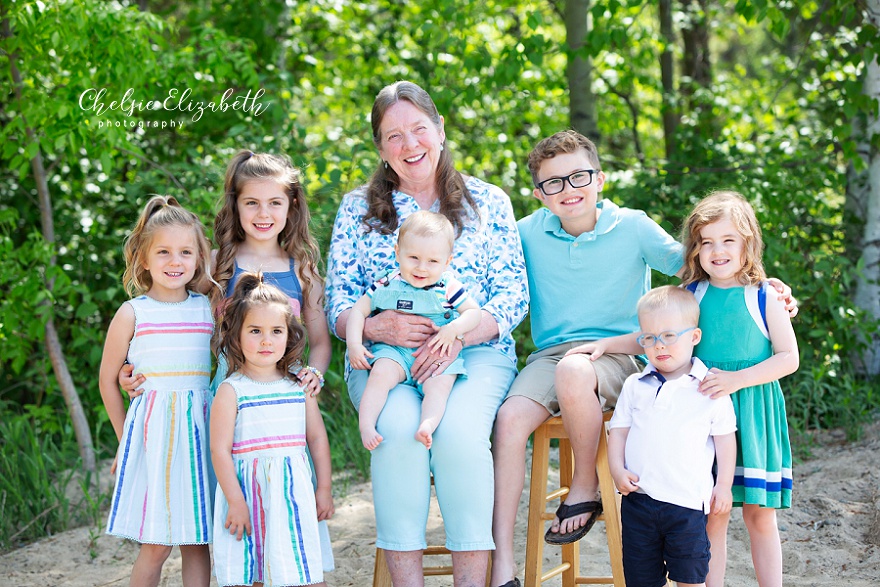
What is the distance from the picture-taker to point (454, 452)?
7.84ft

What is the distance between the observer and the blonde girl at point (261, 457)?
91.1 inches

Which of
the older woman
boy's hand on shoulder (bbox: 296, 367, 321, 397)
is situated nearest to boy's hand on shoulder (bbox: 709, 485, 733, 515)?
the older woman

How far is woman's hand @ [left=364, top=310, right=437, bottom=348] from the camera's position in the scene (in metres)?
2.61

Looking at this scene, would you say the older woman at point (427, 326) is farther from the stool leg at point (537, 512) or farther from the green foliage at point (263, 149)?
the green foliage at point (263, 149)

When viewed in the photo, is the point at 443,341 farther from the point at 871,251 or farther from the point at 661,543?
the point at 871,251

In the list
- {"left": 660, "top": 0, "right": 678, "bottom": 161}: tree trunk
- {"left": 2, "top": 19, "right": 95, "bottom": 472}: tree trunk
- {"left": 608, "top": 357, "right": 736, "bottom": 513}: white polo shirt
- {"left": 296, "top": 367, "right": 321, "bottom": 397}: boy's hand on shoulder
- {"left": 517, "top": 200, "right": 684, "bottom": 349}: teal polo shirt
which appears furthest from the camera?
{"left": 660, "top": 0, "right": 678, "bottom": 161}: tree trunk

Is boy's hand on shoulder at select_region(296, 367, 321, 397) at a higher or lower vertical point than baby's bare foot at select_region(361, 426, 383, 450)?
higher

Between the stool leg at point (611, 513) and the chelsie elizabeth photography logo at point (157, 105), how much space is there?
98.5 inches

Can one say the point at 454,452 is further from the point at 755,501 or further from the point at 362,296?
the point at 755,501

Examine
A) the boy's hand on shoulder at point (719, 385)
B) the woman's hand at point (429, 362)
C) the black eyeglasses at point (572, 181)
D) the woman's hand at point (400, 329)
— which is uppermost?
the black eyeglasses at point (572, 181)

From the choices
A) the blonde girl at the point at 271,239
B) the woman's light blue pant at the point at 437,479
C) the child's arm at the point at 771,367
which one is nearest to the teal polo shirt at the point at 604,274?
the child's arm at the point at 771,367

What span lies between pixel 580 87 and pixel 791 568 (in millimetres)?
3120

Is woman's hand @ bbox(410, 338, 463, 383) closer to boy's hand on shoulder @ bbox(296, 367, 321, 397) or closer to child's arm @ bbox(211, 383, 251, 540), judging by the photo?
boy's hand on shoulder @ bbox(296, 367, 321, 397)

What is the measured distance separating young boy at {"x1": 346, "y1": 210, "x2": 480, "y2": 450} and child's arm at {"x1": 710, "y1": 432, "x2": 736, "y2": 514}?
0.76 m
